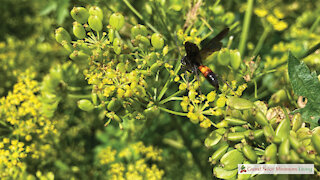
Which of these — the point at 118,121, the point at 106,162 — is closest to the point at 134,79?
the point at 118,121

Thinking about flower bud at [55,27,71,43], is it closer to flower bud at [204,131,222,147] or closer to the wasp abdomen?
the wasp abdomen

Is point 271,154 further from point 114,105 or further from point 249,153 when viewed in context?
point 114,105

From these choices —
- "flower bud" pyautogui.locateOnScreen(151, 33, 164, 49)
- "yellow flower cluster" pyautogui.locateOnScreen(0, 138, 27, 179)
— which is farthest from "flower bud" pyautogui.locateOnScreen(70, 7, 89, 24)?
"yellow flower cluster" pyautogui.locateOnScreen(0, 138, 27, 179)

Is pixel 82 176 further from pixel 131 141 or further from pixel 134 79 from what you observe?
pixel 134 79

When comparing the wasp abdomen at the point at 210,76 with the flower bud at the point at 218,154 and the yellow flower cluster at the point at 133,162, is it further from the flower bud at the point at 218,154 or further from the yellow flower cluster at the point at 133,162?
the yellow flower cluster at the point at 133,162

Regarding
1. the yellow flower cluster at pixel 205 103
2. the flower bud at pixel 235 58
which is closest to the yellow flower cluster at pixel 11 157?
the yellow flower cluster at pixel 205 103

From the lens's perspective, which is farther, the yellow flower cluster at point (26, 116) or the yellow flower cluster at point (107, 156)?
the yellow flower cluster at point (107, 156)
